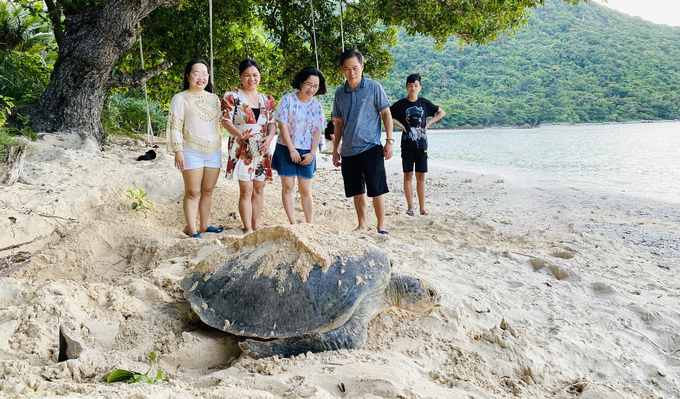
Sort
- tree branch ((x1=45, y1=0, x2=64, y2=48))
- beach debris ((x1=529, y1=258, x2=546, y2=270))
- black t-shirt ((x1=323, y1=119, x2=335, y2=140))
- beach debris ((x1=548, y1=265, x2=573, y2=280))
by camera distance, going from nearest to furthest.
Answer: beach debris ((x1=548, y1=265, x2=573, y2=280)), beach debris ((x1=529, y1=258, x2=546, y2=270)), black t-shirt ((x1=323, y1=119, x2=335, y2=140)), tree branch ((x1=45, y1=0, x2=64, y2=48))

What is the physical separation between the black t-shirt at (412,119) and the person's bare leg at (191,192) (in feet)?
8.35

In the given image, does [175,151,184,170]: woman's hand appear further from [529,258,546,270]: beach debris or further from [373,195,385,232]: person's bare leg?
[529,258,546,270]: beach debris

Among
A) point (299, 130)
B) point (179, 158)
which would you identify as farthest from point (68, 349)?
point (299, 130)

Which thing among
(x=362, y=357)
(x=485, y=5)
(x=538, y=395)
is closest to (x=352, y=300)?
(x=362, y=357)

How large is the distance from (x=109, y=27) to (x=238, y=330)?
5.39 metres

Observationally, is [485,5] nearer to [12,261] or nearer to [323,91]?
[323,91]

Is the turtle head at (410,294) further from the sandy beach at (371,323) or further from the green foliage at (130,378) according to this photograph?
the green foliage at (130,378)

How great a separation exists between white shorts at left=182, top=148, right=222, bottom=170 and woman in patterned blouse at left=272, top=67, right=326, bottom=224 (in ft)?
1.73

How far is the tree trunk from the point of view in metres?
5.44

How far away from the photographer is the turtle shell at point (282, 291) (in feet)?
6.06

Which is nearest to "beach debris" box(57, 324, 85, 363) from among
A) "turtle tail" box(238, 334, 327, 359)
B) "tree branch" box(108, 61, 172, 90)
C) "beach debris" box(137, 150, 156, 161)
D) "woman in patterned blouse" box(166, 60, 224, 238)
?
"turtle tail" box(238, 334, 327, 359)

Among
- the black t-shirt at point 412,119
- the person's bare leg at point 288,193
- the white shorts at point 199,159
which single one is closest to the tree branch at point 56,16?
the white shorts at point 199,159

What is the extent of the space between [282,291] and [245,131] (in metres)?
2.04

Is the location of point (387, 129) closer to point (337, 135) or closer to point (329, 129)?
point (337, 135)
